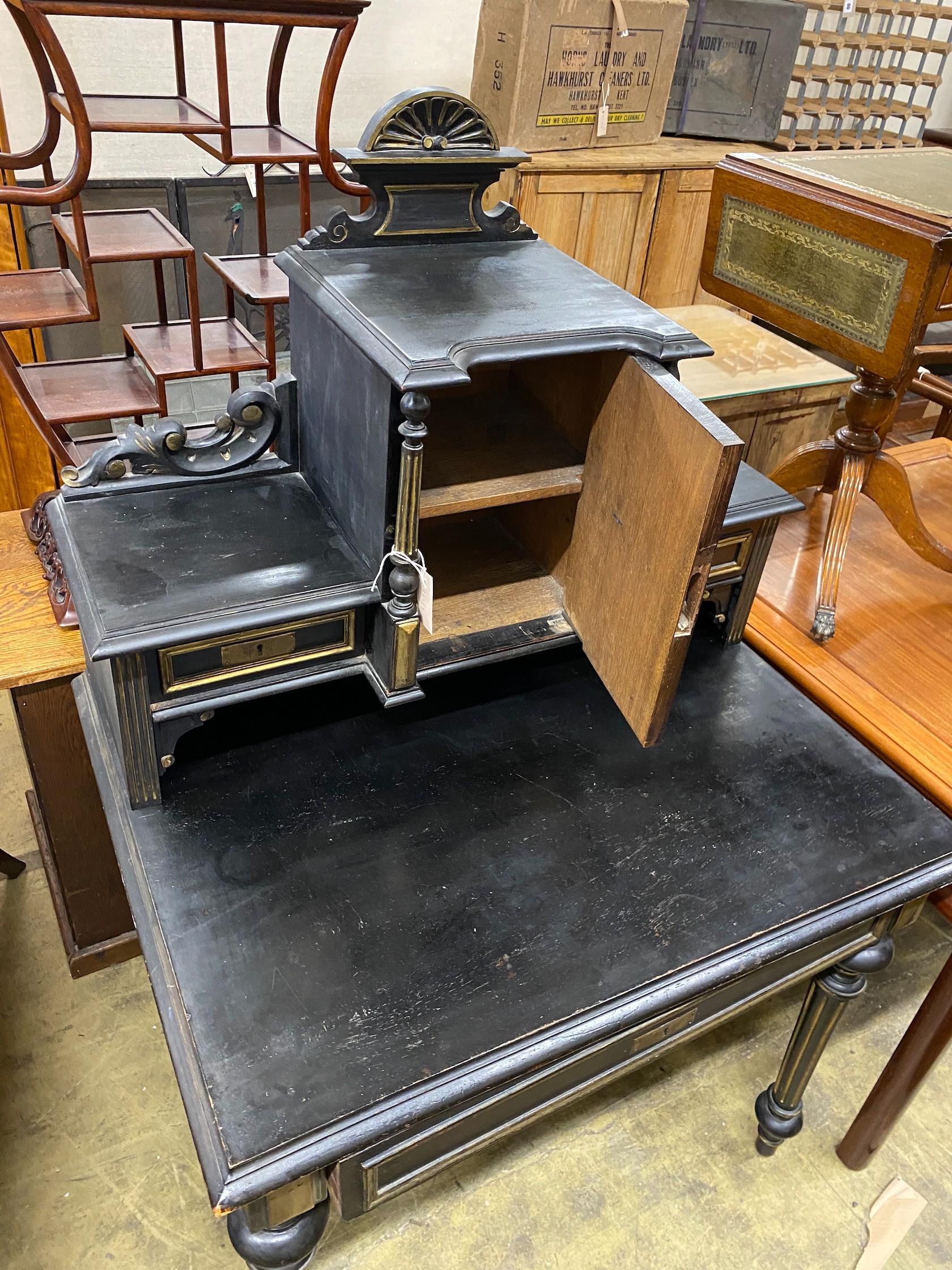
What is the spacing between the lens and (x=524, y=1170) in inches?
64.0

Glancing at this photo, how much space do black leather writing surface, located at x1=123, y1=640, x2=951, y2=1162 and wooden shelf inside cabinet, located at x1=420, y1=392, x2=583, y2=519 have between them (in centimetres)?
33

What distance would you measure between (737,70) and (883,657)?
2610mm

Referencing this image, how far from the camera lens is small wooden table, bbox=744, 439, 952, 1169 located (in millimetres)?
1407

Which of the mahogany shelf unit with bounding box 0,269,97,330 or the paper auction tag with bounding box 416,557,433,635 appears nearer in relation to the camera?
the paper auction tag with bounding box 416,557,433,635

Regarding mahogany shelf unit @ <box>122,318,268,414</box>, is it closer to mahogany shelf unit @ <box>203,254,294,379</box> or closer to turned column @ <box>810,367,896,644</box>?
mahogany shelf unit @ <box>203,254,294,379</box>

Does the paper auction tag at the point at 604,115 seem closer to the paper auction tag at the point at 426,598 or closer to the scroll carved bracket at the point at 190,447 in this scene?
the scroll carved bracket at the point at 190,447

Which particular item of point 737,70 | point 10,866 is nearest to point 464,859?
point 10,866

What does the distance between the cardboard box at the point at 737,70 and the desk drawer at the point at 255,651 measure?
3013 millimetres

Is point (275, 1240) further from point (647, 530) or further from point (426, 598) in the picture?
point (647, 530)

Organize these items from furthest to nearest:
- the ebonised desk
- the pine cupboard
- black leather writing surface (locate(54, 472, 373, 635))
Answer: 1. the pine cupboard
2. black leather writing surface (locate(54, 472, 373, 635))
3. the ebonised desk

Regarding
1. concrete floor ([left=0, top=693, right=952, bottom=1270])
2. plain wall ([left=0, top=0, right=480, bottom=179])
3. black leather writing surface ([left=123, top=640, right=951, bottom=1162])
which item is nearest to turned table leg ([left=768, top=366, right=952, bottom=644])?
black leather writing surface ([left=123, top=640, right=951, bottom=1162])

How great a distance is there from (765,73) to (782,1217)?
3.44 metres

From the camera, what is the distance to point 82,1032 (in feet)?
5.71

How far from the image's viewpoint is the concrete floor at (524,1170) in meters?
1.50
